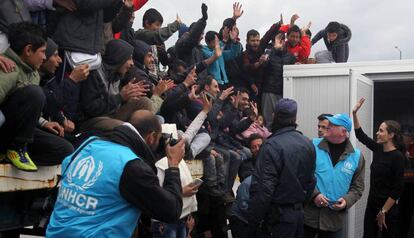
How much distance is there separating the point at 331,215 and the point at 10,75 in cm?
378

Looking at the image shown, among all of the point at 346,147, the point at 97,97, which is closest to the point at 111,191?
the point at 97,97

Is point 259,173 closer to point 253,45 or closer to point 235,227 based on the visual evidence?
point 235,227

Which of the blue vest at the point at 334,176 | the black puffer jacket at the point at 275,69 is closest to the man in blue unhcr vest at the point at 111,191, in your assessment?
the blue vest at the point at 334,176

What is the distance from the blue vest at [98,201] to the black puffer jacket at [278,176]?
226 centimetres

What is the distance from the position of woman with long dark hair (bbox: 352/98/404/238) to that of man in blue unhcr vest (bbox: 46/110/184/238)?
169 inches

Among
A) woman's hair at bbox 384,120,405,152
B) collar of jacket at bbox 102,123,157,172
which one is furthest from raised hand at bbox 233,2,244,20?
collar of jacket at bbox 102,123,157,172

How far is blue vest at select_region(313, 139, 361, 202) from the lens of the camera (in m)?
6.68

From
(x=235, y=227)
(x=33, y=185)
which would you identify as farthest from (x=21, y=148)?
(x=235, y=227)

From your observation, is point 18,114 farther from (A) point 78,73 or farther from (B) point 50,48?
(A) point 78,73

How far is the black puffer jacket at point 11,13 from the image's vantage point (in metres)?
4.81

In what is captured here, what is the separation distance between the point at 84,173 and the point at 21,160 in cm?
109

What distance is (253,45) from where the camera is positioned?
399 inches

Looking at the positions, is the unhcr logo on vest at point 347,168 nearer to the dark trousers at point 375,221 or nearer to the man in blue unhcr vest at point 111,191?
the dark trousers at point 375,221

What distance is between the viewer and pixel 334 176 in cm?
668
